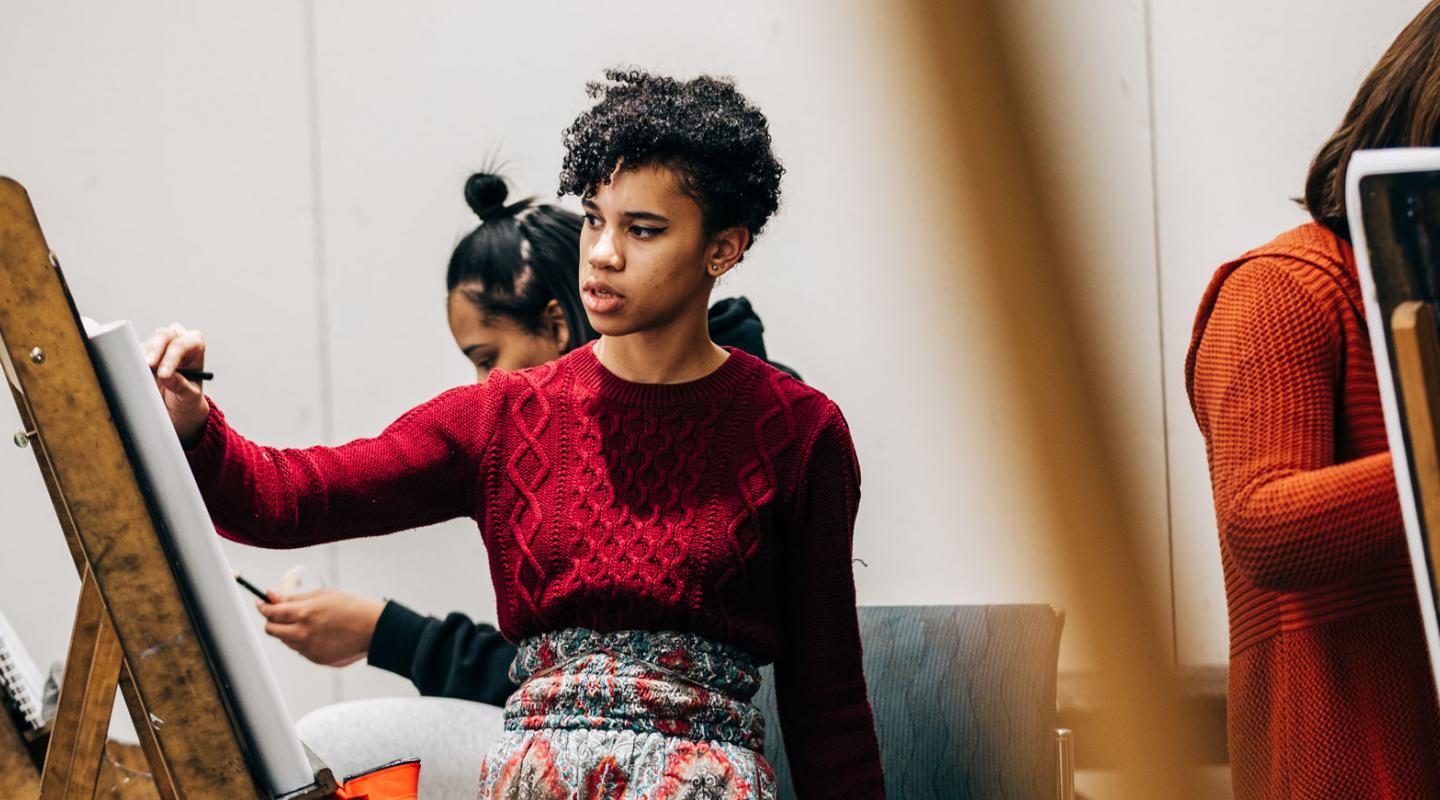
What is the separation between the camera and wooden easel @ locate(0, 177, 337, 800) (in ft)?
2.90

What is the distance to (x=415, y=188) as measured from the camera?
2736mm

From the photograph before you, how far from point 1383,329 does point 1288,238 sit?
0.38 m

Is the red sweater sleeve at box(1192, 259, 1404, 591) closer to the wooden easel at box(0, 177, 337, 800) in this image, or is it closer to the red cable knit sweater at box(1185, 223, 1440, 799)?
the red cable knit sweater at box(1185, 223, 1440, 799)

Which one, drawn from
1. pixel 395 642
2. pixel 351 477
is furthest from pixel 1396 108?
pixel 395 642

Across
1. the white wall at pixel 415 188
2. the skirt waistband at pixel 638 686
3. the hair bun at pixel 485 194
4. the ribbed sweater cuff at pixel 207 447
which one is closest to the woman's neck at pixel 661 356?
the skirt waistband at pixel 638 686

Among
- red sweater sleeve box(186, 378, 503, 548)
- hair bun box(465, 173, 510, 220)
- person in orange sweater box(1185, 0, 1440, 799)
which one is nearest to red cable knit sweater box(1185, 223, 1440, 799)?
person in orange sweater box(1185, 0, 1440, 799)

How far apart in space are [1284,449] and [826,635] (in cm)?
38

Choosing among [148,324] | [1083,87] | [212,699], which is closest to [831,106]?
[148,324]

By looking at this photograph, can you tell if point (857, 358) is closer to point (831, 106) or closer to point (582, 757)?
point (831, 106)

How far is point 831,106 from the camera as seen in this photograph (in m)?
2.59

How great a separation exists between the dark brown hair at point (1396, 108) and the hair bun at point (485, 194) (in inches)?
42.3

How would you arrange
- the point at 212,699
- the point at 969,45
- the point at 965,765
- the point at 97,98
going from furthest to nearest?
1. the point at 97,98
2. the point at 965,765
3. the point at 212,699
4. the point at 969,45

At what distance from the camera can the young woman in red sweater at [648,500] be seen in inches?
45.6

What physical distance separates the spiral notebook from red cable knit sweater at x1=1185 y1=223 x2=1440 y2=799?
0.93 metres
